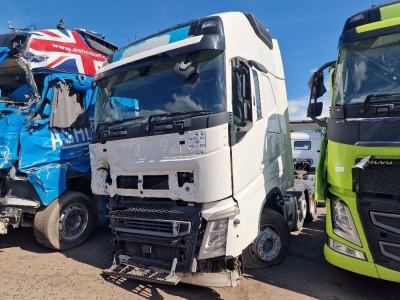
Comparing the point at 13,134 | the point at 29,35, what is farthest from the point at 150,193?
the point at 29,35

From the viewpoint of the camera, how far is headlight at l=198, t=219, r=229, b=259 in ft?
11.5

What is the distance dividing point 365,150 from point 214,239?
1.93 m

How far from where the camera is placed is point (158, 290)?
3822 millimetres

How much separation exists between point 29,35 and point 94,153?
8.88 ft

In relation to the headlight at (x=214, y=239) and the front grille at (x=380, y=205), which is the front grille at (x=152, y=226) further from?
the front grille at (x=380, y=205)

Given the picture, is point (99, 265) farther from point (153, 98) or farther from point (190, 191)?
point (153, 98)

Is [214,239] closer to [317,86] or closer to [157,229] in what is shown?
[157,229]

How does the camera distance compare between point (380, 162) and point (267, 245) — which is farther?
point (267, 245)

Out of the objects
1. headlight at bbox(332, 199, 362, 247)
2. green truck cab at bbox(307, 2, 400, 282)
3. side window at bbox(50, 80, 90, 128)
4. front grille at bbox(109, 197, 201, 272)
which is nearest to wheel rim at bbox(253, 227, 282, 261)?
green truck cab at bbox(307, 2, 400, 282)

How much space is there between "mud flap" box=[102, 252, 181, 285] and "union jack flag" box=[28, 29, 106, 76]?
11.9 ft

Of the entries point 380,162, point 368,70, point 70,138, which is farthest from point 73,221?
point 368,70

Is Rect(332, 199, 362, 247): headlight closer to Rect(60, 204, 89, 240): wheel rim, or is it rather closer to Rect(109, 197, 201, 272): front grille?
Rect(109, 197, 201, 272): front grille

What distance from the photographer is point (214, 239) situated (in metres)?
3.51

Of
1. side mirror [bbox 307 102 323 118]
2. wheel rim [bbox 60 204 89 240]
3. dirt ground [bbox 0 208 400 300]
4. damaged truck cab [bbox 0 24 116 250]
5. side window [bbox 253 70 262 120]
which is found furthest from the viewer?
wheel rim [bbox 60 204 89 240]
